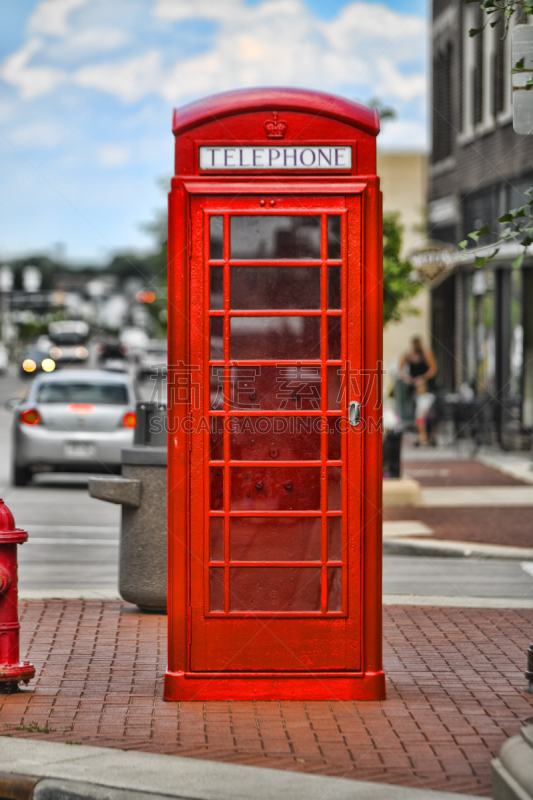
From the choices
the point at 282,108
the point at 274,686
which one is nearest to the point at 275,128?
the point at 282,108

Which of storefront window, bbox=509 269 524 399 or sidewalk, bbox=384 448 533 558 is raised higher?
storefront window, bbox=509 269 524 399

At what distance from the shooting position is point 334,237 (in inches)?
236

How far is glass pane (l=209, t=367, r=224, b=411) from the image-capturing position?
6.02m

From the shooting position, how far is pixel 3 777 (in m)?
4.97

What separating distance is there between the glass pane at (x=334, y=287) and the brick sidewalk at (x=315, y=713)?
1.96m

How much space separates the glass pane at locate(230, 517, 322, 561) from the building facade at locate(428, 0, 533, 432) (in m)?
13.7

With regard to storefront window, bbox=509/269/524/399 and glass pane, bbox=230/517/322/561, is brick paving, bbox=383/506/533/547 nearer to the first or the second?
glass pane, bbox=230/517/322/561

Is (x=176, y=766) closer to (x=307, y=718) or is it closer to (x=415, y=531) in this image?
(x=307, y=718)

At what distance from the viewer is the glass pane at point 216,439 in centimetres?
605

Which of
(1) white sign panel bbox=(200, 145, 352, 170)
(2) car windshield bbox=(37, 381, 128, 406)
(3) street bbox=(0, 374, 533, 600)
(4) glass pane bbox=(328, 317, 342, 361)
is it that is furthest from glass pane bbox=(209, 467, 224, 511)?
(2) car windshield bbox=(37, 381, 128, 406)

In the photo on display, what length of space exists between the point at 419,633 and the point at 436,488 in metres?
8.92

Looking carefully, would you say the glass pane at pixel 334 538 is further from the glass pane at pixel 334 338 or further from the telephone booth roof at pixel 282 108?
the telephone booth roof at pixel 282 108

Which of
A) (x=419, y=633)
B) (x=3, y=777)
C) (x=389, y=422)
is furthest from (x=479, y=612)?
(x=389, y=422)

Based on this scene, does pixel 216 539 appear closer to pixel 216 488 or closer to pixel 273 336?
pixel 216 488
